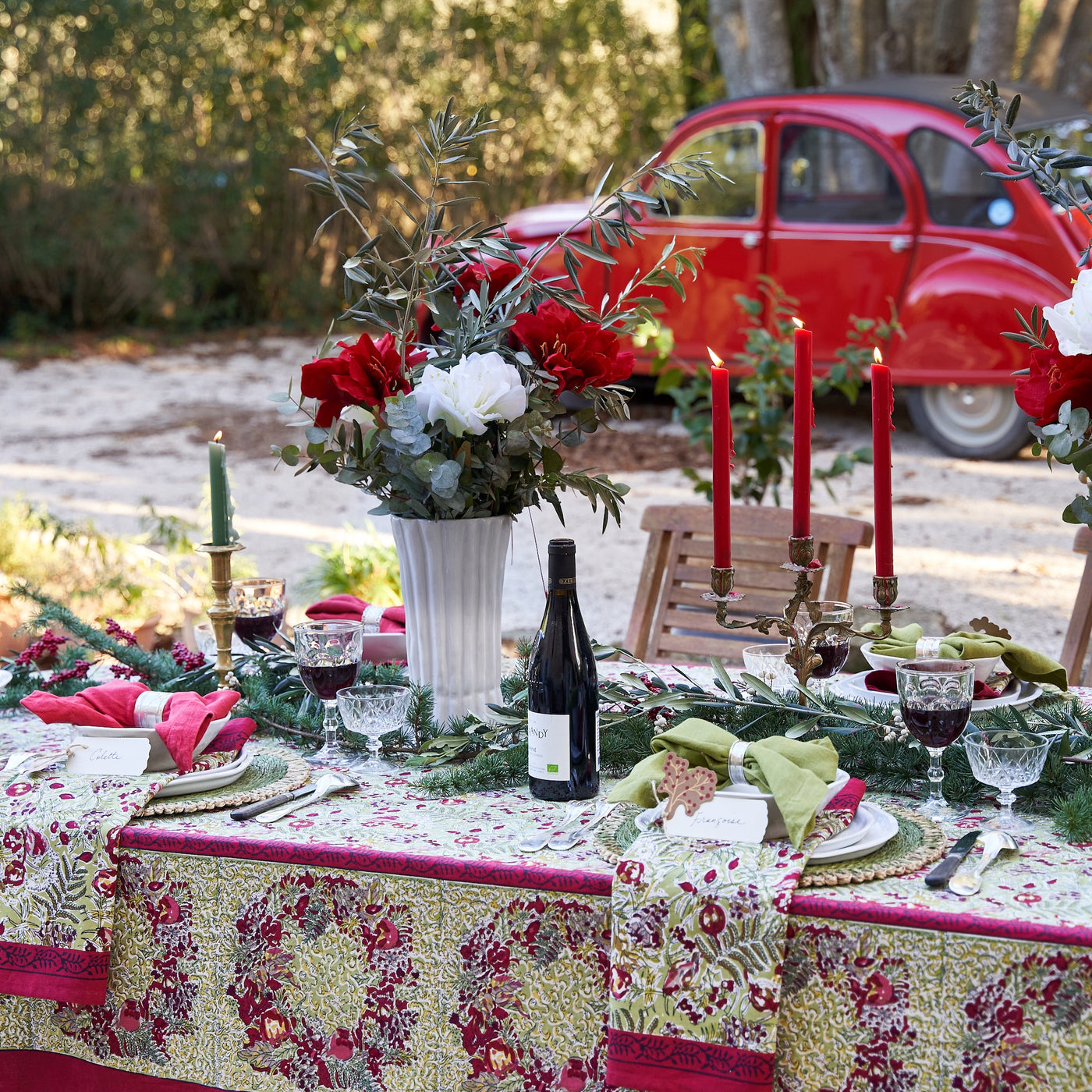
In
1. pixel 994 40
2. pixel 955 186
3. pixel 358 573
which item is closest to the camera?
pixel 358 573

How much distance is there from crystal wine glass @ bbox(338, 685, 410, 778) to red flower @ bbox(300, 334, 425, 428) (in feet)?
1.16

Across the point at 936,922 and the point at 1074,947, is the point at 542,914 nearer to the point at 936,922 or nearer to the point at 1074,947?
the point at 936,922

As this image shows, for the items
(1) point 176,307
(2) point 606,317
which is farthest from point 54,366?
(2) point 606,317

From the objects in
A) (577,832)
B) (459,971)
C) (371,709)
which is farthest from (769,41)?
(459,971)

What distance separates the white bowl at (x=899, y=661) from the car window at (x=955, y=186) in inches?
223

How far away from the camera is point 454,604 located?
69.7 inches

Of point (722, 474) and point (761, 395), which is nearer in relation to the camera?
point (722, 474)

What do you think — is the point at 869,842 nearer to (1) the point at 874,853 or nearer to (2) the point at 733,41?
(1) the point at 874,853

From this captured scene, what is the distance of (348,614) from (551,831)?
86cm

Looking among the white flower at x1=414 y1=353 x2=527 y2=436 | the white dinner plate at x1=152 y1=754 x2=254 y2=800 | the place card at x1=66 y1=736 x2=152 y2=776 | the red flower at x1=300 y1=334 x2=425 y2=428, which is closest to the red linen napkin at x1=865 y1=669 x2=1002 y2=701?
the white flower at x1=414 y1=353 x2=527 y2=436

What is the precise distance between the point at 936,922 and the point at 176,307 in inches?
538

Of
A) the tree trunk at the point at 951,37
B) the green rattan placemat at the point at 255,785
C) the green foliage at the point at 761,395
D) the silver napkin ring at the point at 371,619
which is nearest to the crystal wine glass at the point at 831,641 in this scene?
the green rattan placemat at the point at 255,785

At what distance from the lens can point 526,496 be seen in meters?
1.77

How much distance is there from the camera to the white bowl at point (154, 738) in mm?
1658
